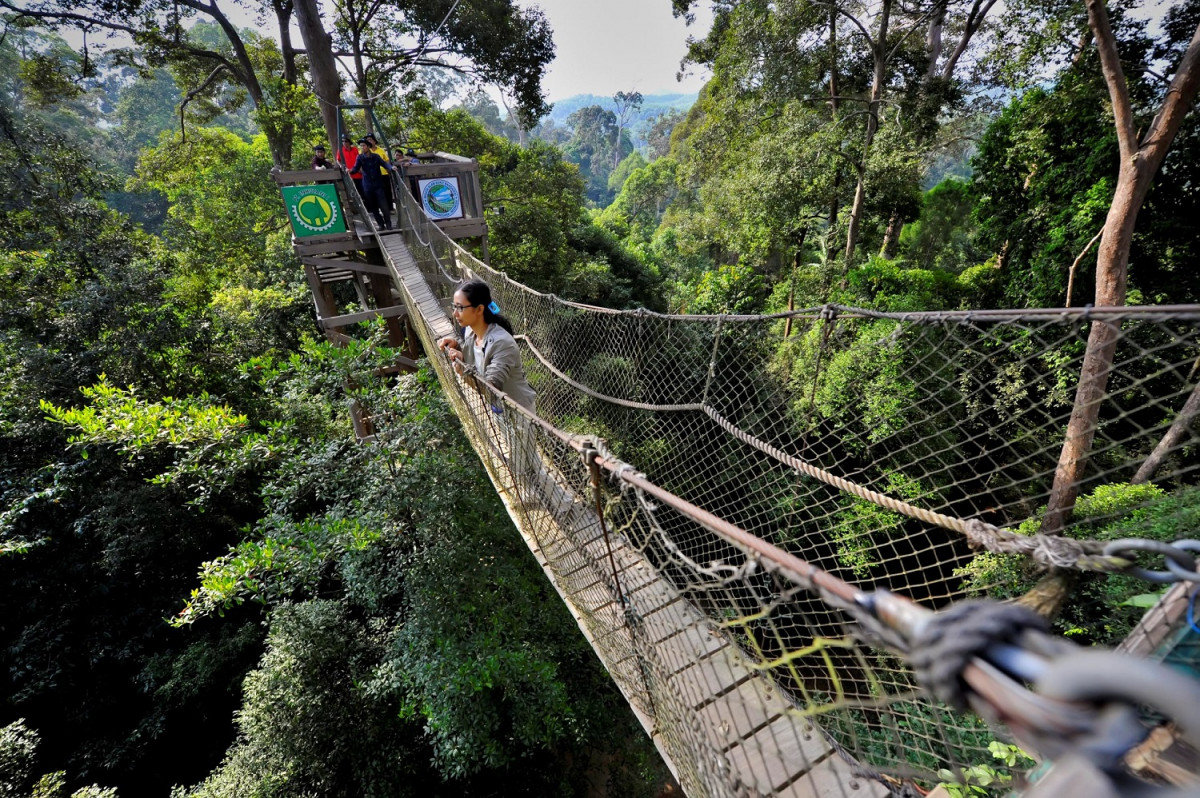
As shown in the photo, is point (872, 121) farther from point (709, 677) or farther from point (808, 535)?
point (709, 677)

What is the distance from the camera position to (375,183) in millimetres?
4133

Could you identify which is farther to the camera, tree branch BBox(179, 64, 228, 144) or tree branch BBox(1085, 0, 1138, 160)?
tree branch BBox(179, 64, 228, 144)

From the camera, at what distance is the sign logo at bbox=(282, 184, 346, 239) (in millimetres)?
3918

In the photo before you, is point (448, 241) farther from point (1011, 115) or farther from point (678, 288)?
→ point (678, 288)

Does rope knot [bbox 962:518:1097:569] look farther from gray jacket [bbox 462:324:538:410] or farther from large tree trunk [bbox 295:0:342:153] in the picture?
large tree trunk [bbox 295:0:342:153]

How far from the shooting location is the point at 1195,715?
0.72 ft

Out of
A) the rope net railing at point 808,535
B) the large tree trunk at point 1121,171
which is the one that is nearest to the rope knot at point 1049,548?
the rope net railing at point 808,535

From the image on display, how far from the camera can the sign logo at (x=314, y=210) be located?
3.92 meters

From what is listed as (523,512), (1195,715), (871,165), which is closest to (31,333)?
(523,512)

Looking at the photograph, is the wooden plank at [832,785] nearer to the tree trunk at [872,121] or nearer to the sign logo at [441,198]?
the sign logo at [441,198]

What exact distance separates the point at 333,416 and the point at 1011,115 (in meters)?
7.50

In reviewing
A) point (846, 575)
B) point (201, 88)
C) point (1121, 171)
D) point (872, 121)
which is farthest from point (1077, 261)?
point (201, 88)

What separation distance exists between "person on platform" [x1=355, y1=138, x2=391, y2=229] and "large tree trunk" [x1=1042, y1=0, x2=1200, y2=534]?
4909mm

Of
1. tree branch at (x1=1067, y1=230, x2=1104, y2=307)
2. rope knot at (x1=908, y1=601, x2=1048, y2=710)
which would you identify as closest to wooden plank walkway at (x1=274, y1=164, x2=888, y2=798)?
rope knot at (x1=908, y1=601, x2=1048, y2=710)
